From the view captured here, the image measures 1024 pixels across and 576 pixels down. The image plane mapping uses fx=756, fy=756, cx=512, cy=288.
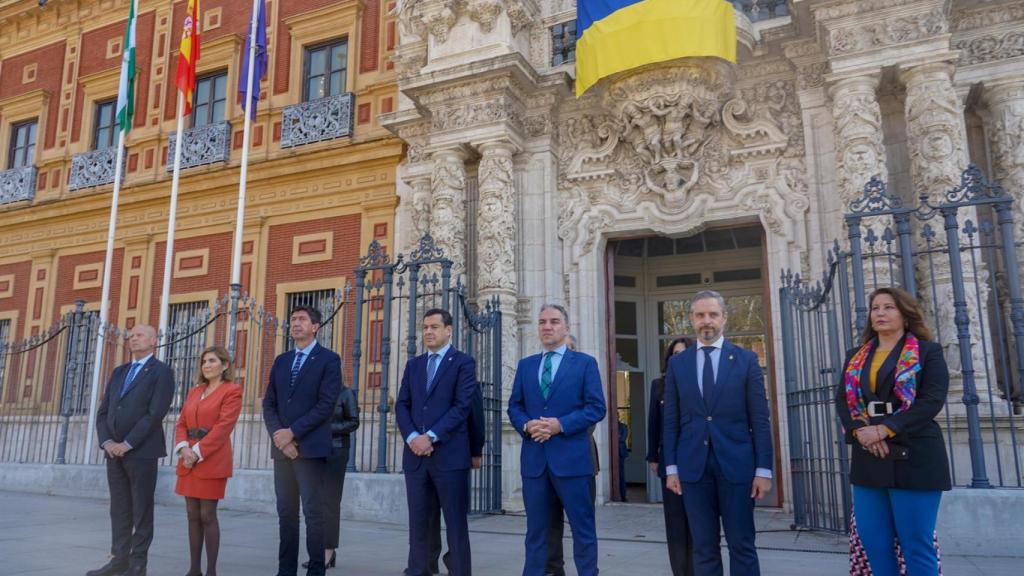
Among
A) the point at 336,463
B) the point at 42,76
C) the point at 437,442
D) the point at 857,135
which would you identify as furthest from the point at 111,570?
the point at 42,76

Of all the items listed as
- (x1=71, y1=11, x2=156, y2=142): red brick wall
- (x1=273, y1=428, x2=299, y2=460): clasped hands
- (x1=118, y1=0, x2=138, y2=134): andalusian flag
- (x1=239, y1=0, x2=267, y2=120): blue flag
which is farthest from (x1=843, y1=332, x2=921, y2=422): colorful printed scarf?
(x1=71, y1=11, x2=156, y2=142): red brick wall

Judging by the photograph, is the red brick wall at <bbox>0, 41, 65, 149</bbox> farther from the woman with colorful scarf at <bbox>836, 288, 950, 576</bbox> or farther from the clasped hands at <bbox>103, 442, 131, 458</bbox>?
the woman with colorful scarf at <bbox>836, 288, 950, 576</bbox>

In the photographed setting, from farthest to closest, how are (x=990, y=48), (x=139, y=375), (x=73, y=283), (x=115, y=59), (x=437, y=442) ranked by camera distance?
(x=115, y=59) < (x=73, y=283) < (x=990, y=48) < (x=139, y=375) < (x=437, y=442)

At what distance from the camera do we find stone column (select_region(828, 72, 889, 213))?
8336 millimetres

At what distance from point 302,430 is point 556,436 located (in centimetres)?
166

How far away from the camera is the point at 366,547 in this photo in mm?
6441

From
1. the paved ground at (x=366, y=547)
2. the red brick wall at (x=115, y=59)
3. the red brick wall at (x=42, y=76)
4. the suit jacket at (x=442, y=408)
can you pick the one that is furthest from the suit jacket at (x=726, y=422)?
the red brick wall at (x=42, y=76)

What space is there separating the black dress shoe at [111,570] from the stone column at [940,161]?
24.5 ft

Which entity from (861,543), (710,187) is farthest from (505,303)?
(861,543)

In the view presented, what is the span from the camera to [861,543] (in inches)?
153

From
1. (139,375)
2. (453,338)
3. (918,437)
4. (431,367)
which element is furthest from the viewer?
(453,338)

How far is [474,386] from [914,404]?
8.33ft

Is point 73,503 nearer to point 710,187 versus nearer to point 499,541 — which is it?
point 499,541

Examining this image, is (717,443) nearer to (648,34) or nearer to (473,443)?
(473,443)
